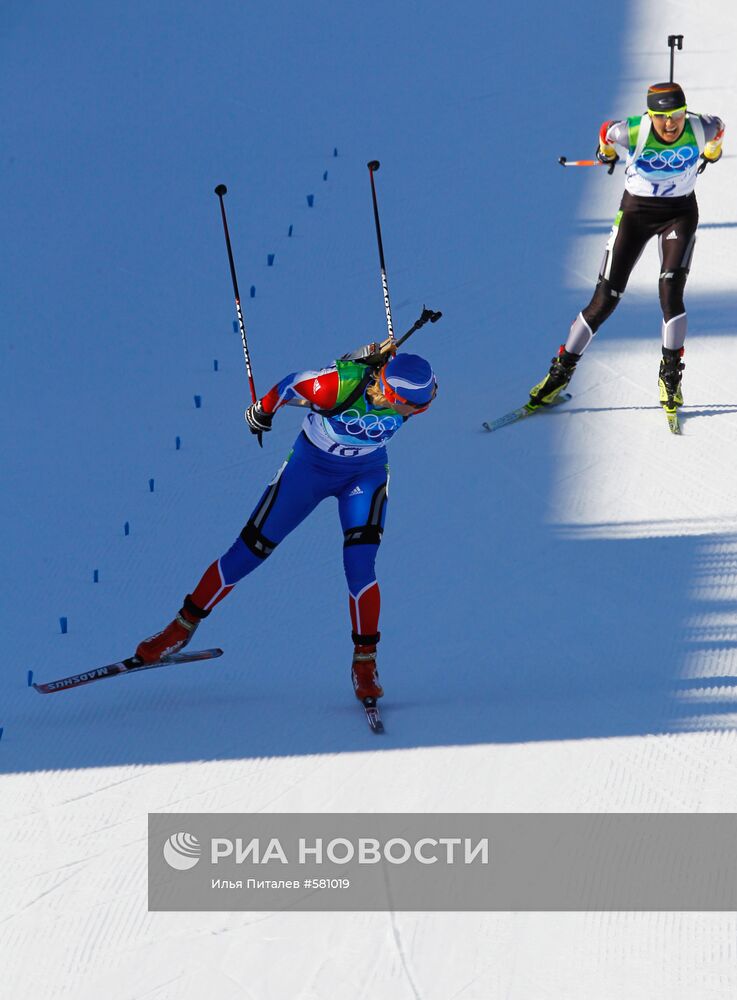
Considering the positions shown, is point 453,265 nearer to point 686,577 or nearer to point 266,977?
point 686,577

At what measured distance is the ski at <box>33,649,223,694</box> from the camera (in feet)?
18.8

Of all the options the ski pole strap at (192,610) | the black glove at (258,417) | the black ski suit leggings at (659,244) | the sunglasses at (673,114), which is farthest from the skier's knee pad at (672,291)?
the ski pole strap at (192,610)

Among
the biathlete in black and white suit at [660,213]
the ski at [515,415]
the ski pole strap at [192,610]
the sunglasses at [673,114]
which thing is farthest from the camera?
the ski at [515,415]

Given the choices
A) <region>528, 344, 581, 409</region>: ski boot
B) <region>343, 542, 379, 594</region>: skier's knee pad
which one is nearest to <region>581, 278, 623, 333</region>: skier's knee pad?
<region>528, 344, 581, 409</region>: ski boot

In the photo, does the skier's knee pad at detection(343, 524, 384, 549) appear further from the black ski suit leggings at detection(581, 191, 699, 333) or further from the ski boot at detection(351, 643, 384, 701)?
the black ski suit leggings at detection(581, 191, 699, 333)

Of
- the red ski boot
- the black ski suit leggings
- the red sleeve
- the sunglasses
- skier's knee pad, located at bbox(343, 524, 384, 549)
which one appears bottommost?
the red ski boot

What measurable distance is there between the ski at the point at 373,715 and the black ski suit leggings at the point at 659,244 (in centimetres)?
251

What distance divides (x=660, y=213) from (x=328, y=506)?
2057mm

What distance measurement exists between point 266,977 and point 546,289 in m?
4.79

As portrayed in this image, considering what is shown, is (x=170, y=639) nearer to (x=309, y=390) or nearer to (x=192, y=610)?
(x=192, y=610)

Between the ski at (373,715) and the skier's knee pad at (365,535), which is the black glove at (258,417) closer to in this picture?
the skier's knee pad at (365,535)

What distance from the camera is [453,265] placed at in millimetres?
8562

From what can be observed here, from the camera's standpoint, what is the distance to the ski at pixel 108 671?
18.8 feet

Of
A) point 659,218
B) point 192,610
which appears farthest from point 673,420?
point 192,610
